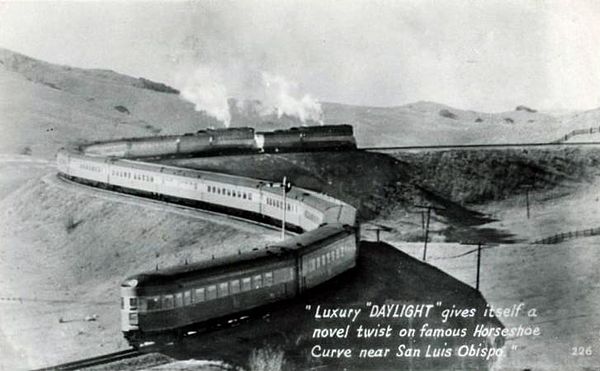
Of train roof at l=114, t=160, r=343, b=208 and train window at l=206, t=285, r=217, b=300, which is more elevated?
train roof at l=114, t=160, r=343, b=208

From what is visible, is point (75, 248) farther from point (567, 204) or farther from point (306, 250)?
point (567, 204)

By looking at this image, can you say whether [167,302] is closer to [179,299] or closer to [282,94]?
[179,299]

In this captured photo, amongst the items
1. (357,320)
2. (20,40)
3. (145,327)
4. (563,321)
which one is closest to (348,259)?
(357,320)

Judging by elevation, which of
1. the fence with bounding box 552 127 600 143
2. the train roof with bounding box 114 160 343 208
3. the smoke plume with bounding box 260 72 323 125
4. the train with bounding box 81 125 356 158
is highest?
the smoke plume with bounding box 260 72 323 125

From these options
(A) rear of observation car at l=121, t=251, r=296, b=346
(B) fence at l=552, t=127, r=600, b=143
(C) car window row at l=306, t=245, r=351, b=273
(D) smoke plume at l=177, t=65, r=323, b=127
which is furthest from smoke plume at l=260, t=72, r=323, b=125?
(B) fence at l=552, t=127, r=600, b=143

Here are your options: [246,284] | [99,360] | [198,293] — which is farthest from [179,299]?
[99,360]

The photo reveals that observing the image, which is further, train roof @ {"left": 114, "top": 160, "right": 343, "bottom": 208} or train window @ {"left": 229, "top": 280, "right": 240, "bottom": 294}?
train roof @ {"left": 114, "top": 160, "right": 343, "bottom": 208}

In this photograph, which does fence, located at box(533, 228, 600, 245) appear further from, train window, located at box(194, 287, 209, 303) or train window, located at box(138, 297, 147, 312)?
train window, located at box(138, 297, 147, 312)
